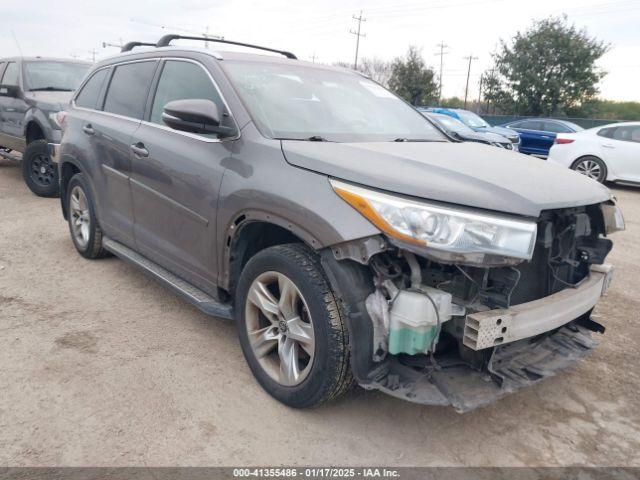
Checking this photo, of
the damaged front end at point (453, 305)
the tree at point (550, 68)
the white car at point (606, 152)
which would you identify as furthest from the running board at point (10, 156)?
the tree at point (550, 68)

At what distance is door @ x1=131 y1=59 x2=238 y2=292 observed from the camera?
9.85 feet

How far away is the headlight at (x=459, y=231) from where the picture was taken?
6.93 ft

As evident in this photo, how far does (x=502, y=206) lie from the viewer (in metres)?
2.17

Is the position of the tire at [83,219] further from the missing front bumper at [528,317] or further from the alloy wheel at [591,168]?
the alloy wheel at [591,168]

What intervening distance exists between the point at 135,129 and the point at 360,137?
5.70 ft

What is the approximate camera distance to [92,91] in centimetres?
469

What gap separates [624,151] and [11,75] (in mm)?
11876

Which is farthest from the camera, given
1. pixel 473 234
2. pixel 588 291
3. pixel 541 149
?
pixel 541 149

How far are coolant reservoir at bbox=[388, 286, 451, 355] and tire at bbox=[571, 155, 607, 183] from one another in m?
10.3

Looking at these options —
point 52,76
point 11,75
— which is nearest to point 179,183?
point 52,76

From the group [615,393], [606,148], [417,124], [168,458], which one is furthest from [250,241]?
[606,148]

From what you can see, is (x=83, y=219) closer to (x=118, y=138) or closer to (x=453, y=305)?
(x=118, y=138)

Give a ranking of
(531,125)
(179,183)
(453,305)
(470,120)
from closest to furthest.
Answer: (453,305) → (179,183) → (470,120) → (531,125)

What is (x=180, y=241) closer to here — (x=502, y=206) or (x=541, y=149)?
(x=502, y=206)
